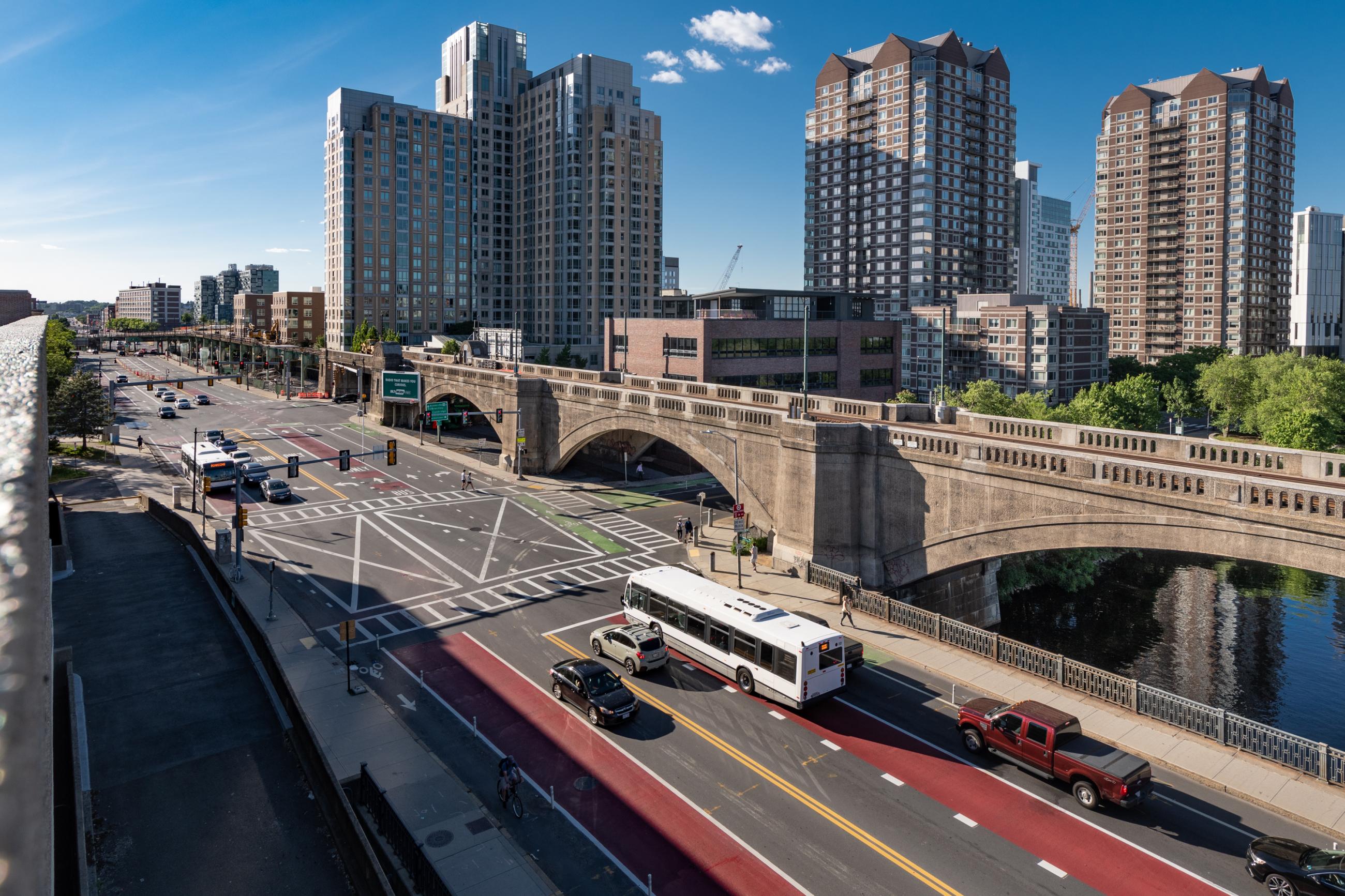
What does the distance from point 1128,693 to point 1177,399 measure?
104 m

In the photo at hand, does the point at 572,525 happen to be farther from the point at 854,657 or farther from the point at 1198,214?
the point at 1198,214

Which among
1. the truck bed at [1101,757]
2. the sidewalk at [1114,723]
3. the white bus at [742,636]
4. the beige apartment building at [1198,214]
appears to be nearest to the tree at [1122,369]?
the beige apartment building at [1198,214]

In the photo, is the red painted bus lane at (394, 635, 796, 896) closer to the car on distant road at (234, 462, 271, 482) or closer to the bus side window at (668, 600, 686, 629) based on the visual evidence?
the bus side window at (668, 600, 686, 629)

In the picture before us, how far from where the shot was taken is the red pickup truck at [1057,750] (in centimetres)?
2169

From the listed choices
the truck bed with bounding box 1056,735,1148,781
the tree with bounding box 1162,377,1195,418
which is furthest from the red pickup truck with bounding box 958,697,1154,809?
the tree with bounding box 1162,377,1195,418

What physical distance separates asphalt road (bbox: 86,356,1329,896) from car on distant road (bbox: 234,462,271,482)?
517 inches

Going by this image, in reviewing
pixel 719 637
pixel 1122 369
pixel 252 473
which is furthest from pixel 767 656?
pixel 1122 369

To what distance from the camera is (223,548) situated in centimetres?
4431

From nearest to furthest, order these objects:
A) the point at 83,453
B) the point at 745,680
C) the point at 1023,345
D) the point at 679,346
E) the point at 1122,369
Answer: the point at 745,680 < the point at 83,453 < the point at 679,346 < the point at 1023,345 < the point at 1122,369

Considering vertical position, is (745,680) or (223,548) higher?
(223,548)

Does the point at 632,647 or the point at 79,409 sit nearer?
the point at 632,647

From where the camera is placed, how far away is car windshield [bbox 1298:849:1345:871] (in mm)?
17906

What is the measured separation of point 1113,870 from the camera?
64.8 ft

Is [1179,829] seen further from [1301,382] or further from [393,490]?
[1301,382]
